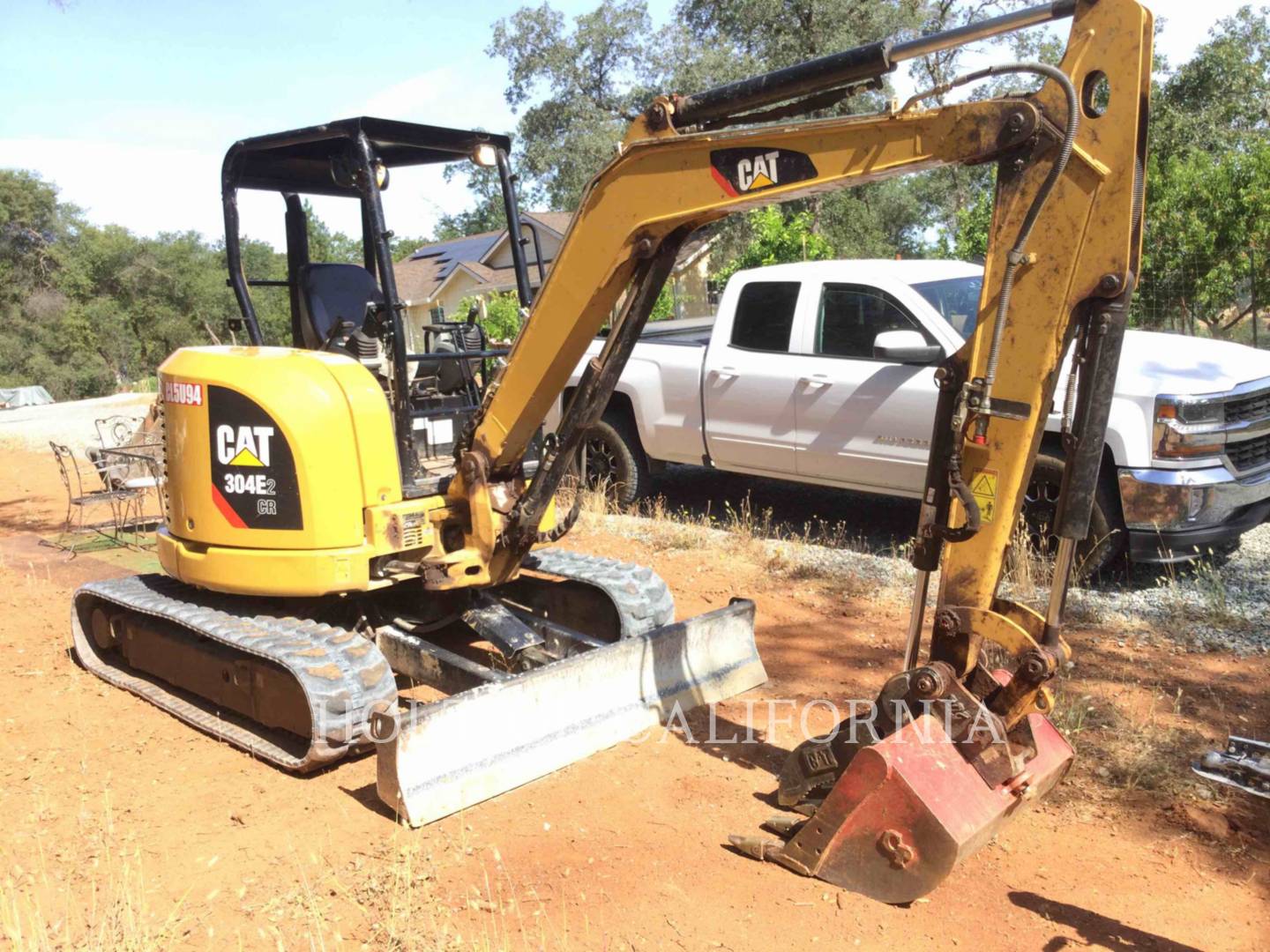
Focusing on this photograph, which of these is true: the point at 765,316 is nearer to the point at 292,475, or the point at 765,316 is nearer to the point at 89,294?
the point at 292,475

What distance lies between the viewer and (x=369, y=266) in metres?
5.68

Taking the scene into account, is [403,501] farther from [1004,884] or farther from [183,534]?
[1004,884]

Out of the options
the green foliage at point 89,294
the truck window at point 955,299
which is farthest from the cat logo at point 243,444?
the green foliage at point 89,294

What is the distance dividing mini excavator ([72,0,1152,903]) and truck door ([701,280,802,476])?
2.73 metres

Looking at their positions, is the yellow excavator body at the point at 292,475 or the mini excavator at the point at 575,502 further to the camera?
the yellow excavator body at the point at 292,475

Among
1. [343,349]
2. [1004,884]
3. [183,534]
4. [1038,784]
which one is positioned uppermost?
[343,349]

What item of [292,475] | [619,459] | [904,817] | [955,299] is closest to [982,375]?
[904,817]

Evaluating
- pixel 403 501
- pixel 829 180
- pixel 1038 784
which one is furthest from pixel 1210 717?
pixel 403 501

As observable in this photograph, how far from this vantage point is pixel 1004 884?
364 cm

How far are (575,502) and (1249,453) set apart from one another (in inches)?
172

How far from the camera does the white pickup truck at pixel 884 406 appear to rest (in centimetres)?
638

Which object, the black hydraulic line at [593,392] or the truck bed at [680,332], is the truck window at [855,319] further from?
the black hydraulic line at [593,392]

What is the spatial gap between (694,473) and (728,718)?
585cm

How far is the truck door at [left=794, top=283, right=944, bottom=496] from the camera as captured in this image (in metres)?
7.38
